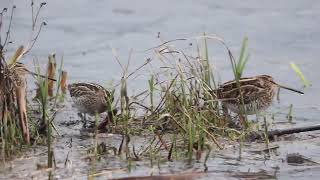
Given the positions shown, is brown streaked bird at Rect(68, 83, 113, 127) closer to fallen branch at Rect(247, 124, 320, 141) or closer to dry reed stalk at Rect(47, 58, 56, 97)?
dry reed stalk at Rect(47, 58, 56, 97)

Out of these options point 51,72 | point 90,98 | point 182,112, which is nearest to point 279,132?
point 182,112

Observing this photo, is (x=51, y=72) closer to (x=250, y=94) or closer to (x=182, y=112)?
(x=250, y=94)

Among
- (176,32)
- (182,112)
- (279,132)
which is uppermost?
(176,32)

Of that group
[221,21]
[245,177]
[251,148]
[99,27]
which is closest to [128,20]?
[99,27]

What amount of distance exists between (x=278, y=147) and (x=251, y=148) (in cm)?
23

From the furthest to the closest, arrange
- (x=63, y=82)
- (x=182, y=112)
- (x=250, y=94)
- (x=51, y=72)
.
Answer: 1. (x=63, y=82)
2. (x=51, y=72)
3. (x=250, y=94)
4. (x=182, y=112)

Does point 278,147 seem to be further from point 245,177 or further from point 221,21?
point 221,21

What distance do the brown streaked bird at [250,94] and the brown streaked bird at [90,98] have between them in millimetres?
1118

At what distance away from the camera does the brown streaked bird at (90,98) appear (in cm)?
866

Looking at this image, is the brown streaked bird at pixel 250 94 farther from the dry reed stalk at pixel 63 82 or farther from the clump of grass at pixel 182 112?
the dry reed stalk at pixel 63 82

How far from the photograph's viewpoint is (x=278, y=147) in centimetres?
750

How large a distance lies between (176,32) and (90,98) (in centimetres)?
392

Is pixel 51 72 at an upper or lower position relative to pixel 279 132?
upper

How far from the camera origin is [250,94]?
874cm
